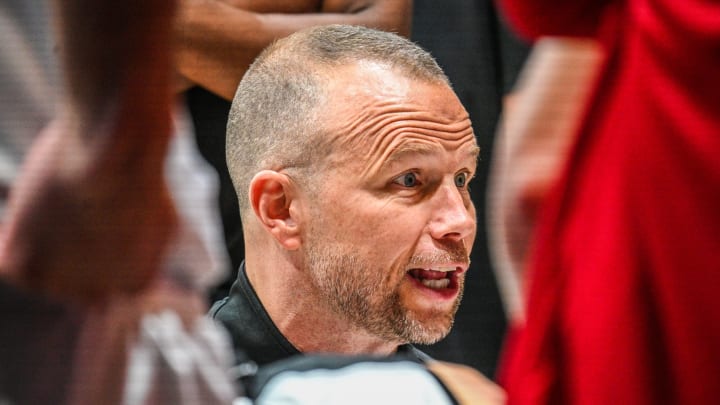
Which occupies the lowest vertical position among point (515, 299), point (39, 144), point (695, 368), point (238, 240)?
point (238, 240)

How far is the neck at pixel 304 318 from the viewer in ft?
4.60

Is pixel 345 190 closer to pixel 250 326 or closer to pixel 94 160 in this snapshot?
pixel 250 326

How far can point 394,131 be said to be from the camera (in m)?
1.39

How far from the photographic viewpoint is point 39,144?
0.83 meters

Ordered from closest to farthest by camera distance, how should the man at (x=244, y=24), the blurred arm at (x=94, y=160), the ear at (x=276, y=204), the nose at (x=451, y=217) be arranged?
the blurred arm at (x=94, y=160) < the man at (x=244, y=24) < the nose at (x=451, y=217) < the ear at (x=276, y=204)

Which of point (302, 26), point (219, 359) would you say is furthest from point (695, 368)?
point (302, 26)

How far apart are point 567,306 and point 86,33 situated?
0.43 metres

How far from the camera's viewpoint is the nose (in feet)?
4.32

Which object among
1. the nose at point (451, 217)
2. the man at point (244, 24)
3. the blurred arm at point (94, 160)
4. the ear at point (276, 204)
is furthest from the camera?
the ear at point (276, 204)

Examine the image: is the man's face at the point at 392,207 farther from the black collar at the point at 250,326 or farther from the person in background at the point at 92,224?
the person in background at the point at 92,224

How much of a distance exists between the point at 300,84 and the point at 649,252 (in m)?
0.63

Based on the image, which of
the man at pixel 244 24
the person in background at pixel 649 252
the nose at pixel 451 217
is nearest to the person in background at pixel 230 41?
the man at pixel 244 24

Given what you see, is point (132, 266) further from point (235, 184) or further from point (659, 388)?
point (235, 184)

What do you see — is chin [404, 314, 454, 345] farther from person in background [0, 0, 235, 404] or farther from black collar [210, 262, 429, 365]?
person in background [0, 0, 235, 404]
